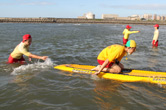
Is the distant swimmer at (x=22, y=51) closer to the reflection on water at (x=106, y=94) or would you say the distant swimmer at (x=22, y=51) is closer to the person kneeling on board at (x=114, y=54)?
the person kneeling on board at (x=114, y=54)

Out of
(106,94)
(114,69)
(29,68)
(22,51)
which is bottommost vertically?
(106,94)

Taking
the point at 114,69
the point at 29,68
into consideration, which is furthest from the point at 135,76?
the point at 29,68

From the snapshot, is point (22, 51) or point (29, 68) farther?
point (29, 68)

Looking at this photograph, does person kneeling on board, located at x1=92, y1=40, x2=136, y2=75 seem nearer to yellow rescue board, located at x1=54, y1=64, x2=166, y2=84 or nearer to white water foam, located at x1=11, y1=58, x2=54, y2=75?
yellow rescue board, located at x1=54, y1=64, x2=166, y2=84

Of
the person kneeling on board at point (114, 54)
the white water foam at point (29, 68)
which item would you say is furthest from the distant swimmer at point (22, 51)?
the person kneeling on board at point (114, 54)

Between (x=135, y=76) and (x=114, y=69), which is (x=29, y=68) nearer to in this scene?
(x=114, y=69)

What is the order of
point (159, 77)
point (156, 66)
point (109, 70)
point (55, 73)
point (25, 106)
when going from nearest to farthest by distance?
point (25, 106) < point (159, 77) < point (109, 70) < point (55, 73) < point (156, 66)

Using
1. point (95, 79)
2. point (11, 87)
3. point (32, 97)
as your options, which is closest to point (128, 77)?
point (95, 79)

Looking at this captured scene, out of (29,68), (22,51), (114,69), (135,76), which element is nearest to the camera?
(135,76)

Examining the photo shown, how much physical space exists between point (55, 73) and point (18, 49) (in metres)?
2.00

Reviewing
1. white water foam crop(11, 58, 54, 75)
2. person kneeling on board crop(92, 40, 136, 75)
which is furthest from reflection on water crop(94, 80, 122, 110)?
white water foam crop(11, 58, 54, 75)

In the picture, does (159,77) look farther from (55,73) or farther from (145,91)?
(55,73)

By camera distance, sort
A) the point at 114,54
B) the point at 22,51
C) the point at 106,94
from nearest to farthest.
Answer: the point at 106,94
the point at 114,54
the point at 22,51

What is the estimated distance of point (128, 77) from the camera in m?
5.93
